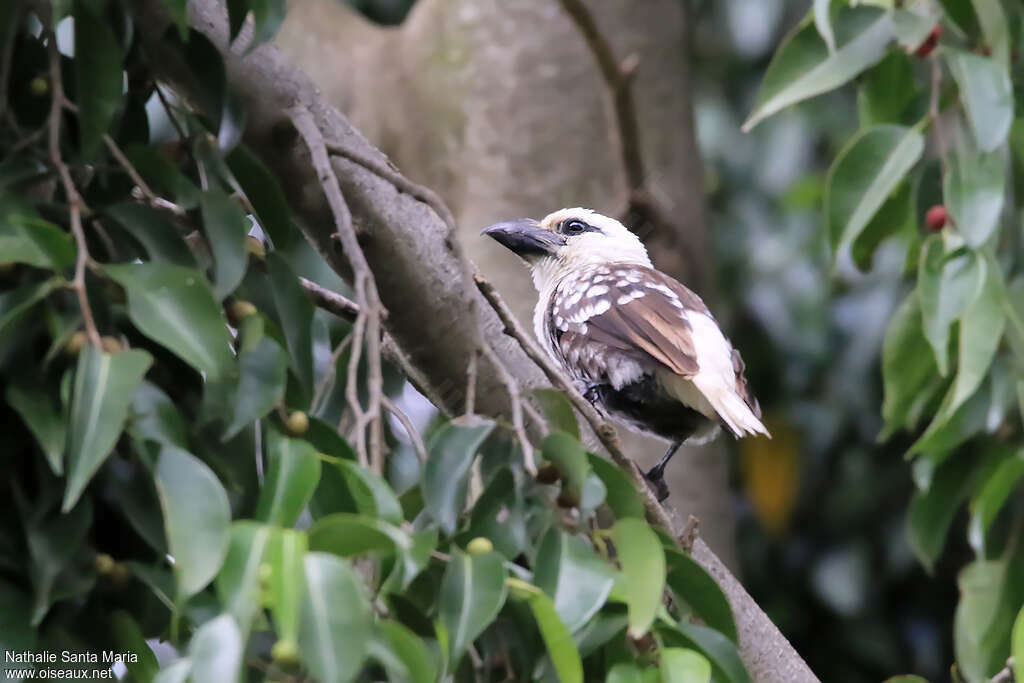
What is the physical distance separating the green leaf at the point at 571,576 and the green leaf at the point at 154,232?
0.49 meters

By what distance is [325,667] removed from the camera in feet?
3.45

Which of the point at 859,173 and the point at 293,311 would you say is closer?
the point at 293,311

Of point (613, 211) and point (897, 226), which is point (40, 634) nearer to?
point (897, 226)

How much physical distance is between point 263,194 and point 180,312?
0.41 meters

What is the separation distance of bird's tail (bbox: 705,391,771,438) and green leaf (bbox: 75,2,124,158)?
1307mm

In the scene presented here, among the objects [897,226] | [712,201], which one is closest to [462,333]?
[897,226]

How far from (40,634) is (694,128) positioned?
3.22 m

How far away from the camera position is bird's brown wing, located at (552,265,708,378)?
2.58 metres

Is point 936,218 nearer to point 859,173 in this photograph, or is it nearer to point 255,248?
point 859,173

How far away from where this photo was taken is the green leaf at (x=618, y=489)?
1.54 m

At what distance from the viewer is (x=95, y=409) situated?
1176 mm

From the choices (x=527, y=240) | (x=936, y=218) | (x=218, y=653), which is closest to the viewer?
(x=218, y=653)

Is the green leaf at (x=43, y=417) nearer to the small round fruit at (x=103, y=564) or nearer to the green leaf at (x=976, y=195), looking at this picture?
the small round fruit at (x=103, y=564)

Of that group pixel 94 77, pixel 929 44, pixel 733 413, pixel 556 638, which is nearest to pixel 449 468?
pixel 556 638
